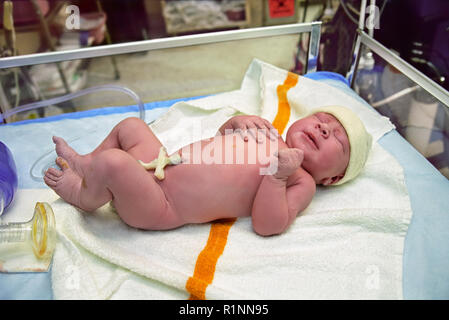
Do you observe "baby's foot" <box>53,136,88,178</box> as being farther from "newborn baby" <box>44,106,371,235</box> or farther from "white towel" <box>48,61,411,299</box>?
"white towel" <box>48,61,411,299</box>

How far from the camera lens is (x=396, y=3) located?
56.2 inches

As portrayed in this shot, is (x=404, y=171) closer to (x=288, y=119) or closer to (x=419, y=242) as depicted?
(x=419, y=242)

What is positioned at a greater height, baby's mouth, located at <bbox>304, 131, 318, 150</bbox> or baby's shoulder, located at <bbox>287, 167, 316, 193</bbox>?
baby's mouth, located at <bbox>304, 131, 318, 150</bbox>

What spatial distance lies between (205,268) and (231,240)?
0.11 m

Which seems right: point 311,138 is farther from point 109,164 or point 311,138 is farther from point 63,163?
point 63,163

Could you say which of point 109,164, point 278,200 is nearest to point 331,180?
point 278,200

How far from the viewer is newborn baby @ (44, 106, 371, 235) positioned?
0.85 m

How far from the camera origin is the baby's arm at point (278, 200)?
0.85 metres

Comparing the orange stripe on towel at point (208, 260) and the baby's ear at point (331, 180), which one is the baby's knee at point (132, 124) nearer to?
→ the orange stripe on towel at point (208, 260)

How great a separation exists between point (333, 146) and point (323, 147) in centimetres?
3

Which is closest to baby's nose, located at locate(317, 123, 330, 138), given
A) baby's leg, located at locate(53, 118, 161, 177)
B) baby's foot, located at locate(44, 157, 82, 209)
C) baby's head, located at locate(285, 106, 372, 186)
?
baby's head, located at locate(285, 106, 372, 186)

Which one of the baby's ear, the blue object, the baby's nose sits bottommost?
Answer: the baby's ear

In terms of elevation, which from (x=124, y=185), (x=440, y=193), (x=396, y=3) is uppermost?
(x=396, y=3)
